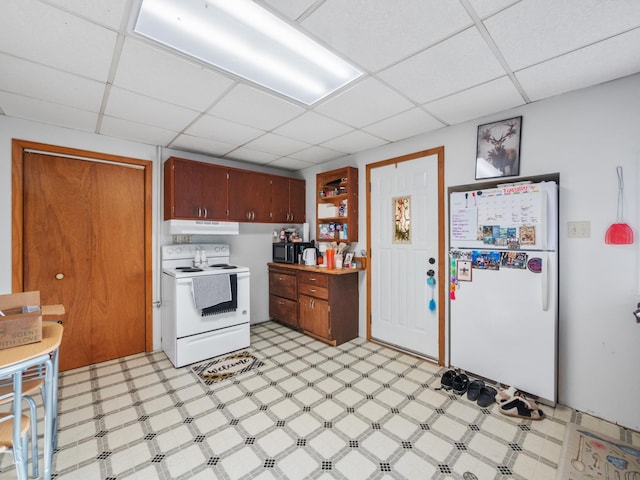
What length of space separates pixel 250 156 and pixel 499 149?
9.44 ft

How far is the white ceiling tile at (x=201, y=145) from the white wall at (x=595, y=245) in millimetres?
3039

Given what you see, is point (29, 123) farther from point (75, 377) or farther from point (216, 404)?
point (216, 404)

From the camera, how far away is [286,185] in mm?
4328

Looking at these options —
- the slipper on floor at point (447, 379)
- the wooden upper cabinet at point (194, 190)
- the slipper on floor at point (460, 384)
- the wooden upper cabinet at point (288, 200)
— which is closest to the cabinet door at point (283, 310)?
the wooden upper cabinet at point (288, 200)

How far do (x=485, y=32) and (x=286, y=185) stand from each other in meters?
3.13

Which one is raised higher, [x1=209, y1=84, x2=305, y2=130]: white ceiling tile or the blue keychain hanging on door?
[x1=209, y1=84, x2=305, y2=130]: white ceiling tile

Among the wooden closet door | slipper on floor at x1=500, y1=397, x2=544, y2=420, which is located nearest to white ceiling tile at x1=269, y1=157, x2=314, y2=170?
the wooden closet door

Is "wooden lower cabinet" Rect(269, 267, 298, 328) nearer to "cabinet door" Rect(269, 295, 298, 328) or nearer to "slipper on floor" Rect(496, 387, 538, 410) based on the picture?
"cabinet door" Rect(269, 295, 298, 328)

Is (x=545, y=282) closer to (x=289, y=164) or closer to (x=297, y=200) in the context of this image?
(x=297, y=200)

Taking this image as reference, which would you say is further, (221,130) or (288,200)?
(288,200)

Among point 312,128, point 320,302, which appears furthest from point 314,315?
point 312,128

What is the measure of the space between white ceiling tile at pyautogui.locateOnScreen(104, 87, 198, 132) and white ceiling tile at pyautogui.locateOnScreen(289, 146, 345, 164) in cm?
142

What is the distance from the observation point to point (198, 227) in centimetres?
345

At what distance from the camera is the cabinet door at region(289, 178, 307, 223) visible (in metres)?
4.39
